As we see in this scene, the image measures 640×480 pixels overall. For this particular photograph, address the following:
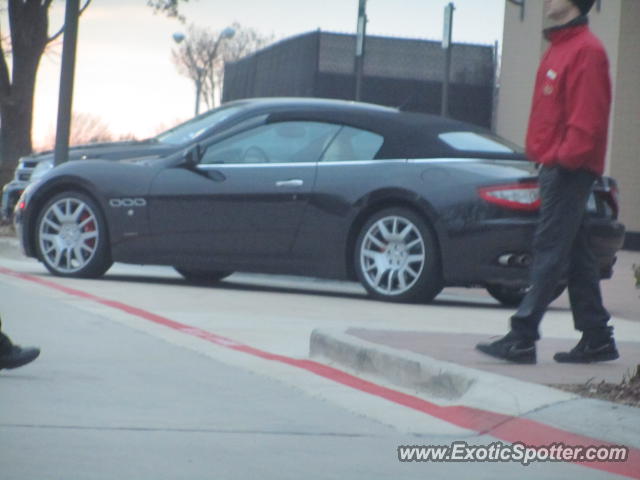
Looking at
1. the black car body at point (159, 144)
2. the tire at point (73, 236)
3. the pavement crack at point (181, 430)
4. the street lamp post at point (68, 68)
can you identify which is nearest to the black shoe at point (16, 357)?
the pavement crack at point (181, 430)

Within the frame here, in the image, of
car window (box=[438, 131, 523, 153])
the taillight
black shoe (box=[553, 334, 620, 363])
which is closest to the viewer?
black shoe (box=[553, 334, 620, 363])

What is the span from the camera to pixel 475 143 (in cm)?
1151

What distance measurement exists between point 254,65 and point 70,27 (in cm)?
2509

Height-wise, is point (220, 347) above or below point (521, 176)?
below

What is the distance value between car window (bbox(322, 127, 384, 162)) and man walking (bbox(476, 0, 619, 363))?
14.8 feet

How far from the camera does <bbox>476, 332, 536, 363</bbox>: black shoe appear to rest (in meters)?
7.02

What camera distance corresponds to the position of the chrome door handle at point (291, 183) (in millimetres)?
A: 11625

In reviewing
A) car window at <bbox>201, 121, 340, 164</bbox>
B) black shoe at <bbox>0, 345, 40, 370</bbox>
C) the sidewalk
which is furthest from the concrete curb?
car window at <bbox>201, 121, 340, 164</bbox>

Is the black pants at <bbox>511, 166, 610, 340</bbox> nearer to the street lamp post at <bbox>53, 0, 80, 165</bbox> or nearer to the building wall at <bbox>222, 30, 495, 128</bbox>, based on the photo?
the street lamp post at <bbox>53, 0, 80, 165</bbox>

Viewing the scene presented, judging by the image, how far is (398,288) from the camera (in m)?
11.2

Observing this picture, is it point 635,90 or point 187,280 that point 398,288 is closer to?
point 187,280

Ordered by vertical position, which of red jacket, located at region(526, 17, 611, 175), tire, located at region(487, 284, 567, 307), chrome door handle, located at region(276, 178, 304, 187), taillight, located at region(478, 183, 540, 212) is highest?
red jacket, located at region(526, 17, 611, 175)

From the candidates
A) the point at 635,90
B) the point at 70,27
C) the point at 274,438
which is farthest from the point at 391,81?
the point at 274,438

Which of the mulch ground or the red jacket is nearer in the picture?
the mulch ground
